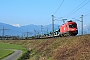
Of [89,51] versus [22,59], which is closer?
[89,51]

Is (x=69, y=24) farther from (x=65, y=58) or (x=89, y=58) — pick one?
(x=89, y=58)

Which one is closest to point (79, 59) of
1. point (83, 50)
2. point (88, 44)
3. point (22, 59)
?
point (83, 50)

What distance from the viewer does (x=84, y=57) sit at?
62.5 feet

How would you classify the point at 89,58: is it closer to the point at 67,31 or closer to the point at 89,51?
the point at 89,51

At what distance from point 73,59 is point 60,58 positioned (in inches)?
135

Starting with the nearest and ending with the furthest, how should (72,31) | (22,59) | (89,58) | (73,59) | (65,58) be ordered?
(89,58)
(73,59)
(65,58)
(22,59)
(72,31)

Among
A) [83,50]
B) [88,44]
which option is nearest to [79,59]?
[83,50]

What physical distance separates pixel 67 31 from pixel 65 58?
131 ft

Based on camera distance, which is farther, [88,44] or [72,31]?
[72,31]

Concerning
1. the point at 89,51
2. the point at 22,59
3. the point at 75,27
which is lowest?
the point at 22,59

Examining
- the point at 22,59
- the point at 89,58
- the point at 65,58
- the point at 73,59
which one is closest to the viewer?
the point at 89,58

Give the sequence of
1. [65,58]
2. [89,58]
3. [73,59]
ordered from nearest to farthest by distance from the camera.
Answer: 1. [89,58]
2. [73,59]
3. [65,58]

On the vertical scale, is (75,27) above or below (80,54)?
above

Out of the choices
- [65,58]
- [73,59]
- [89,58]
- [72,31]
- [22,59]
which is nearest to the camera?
[89,58]
